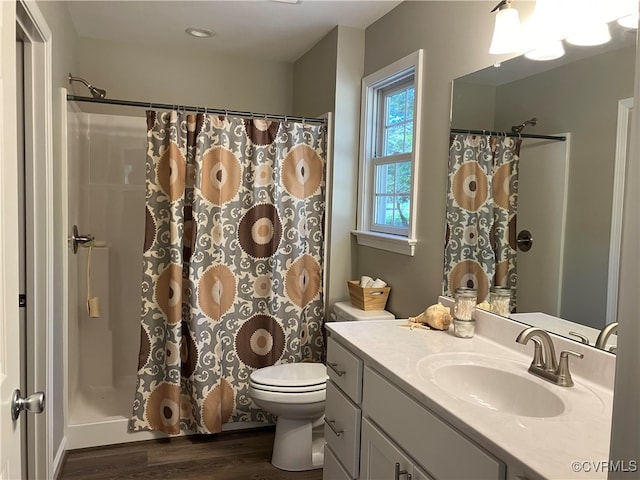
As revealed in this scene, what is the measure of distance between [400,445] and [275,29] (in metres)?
2.45

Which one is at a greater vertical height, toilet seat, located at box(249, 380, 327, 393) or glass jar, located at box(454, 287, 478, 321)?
glass jar, located at box(454, 287, 478, 321)

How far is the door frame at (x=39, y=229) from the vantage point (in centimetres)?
202

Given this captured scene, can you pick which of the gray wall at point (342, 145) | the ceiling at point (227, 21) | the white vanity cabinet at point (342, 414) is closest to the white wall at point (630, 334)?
the white vanity cabinet at point (342, 414)

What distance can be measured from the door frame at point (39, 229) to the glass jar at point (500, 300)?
1.82m

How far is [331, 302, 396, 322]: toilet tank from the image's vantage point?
8.64 ft

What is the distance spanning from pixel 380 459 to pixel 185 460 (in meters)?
1.44

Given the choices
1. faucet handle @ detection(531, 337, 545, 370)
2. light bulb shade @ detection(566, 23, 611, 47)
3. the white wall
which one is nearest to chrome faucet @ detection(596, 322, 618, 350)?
faucet handle @ detection(531, 337, 545, 370)

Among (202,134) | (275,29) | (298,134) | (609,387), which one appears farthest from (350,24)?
(609,387)

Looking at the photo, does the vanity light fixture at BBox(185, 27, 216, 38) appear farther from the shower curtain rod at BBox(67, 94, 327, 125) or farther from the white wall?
the white wall

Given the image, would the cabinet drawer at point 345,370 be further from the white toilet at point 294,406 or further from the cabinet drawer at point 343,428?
the white toilet at point 294,406

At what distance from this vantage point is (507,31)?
177cm

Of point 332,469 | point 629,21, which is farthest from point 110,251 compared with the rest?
point 629,21

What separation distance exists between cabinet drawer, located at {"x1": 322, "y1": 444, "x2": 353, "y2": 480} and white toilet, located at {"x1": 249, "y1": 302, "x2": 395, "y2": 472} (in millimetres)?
405

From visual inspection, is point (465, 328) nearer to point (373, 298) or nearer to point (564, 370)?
point (564, 370)
